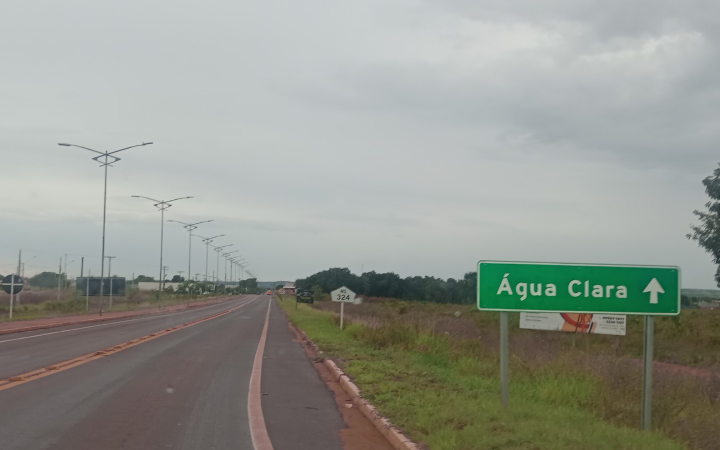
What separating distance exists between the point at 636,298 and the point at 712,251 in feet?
168

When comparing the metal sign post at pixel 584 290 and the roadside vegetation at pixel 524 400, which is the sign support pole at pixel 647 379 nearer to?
the metal sign post at pixel 584 290

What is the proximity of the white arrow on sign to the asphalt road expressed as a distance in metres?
4.34

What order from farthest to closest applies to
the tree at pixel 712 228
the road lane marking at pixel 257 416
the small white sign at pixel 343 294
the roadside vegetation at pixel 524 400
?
1. the tree at pixel 712 228
2. the small white sign at pixel 343 294
3. the road lane marking at pixel 257 416
4. the roadside vegetation at pixel 524 400

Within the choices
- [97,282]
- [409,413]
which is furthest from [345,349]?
[97,282]

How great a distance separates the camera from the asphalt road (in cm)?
807

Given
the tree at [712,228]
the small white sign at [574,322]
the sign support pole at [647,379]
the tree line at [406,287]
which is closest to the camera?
the sign support pole at [647,379]

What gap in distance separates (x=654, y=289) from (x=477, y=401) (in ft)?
9.43

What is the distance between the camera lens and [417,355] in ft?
55.8

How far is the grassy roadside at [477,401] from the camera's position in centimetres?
743

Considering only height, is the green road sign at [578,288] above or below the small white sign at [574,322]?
above

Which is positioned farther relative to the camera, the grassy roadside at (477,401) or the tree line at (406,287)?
the tree line at (406,287)

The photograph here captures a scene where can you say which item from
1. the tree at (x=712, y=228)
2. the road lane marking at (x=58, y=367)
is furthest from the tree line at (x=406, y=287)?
the road lane marking at (x=58, y=367)

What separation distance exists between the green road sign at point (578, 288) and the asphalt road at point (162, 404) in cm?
283

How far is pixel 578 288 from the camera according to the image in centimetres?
893
